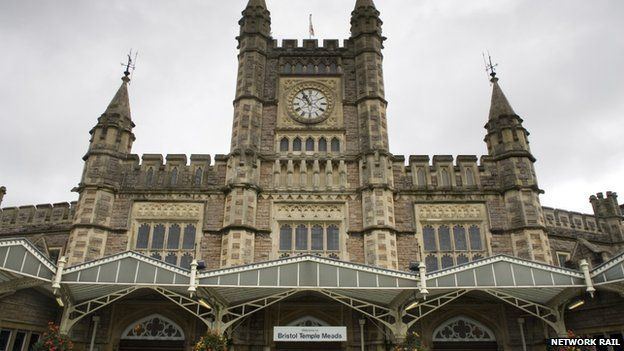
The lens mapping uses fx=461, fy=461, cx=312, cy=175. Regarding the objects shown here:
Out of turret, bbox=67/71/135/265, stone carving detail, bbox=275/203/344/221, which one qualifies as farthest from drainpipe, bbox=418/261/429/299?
turret, bbox=67/71/135/265

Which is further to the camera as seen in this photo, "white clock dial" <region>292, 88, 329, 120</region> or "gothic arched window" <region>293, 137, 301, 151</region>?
"white clock dial" <region>292, 88, 329, 120</region>

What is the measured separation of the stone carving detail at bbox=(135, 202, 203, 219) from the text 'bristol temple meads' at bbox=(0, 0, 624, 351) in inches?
2.2

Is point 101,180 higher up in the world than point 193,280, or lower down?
higher up

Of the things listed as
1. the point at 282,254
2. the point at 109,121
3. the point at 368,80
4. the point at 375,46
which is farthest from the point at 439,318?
the point at 109,121

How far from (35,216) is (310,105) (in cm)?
1566

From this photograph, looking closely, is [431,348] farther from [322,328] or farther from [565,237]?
[565,237]

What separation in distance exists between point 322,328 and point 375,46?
53.9ft

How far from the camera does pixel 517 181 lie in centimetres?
2141

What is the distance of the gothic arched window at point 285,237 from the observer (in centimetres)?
2083

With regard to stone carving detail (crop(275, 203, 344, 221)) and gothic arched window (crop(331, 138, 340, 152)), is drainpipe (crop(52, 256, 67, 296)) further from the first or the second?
gothic arched window (crop(331, 138, 340, 152))

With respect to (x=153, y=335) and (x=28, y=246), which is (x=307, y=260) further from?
(x=28, y=246)

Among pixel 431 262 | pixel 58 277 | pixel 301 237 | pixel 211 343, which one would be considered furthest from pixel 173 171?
pixel 431 262

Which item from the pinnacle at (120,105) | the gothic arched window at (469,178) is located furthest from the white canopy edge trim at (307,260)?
the pinnacle at (120,105)

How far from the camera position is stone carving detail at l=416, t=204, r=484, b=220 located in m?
21.4
